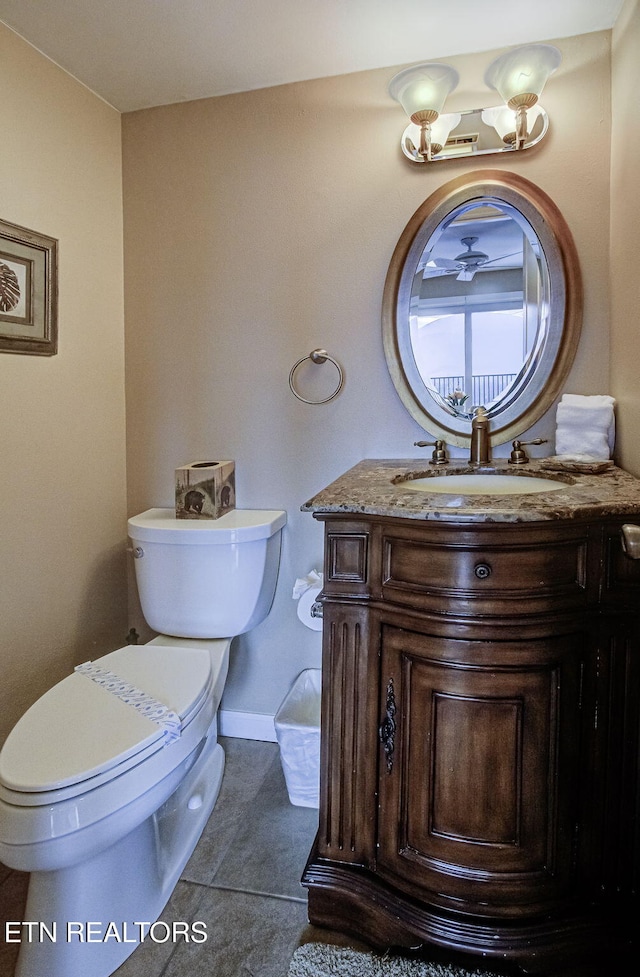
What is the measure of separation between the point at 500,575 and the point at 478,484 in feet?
1.70

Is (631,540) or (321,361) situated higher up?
(321,361)

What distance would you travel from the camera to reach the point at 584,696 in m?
1.04

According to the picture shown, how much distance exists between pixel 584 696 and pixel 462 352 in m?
0.96

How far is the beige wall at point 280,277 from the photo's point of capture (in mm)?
1566

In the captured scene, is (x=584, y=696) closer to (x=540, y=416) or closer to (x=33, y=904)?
(x=540, y=416)

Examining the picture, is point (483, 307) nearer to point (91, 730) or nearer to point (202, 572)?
point (202, 572)

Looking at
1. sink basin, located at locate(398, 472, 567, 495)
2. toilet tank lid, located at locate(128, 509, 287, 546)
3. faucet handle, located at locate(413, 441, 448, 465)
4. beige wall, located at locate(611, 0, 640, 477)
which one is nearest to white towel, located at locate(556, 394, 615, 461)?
beige wall, located at locate(611, 0, 640, 477)

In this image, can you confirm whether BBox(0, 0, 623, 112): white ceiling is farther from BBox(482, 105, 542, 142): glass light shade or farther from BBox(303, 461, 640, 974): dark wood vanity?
BBox(303, 461, 640, 974): dark wood vanity

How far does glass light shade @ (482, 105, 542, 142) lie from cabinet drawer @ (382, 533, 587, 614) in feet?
3.86

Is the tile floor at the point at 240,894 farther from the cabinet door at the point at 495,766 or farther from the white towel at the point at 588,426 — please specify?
the white towel at the point at 588,426

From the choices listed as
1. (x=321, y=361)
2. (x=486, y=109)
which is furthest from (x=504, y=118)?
(x=321, y=361)

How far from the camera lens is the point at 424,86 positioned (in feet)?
4.88

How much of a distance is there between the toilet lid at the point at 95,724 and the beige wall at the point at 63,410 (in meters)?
0.37

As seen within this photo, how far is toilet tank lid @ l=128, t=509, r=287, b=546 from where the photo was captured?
1.54 meters
